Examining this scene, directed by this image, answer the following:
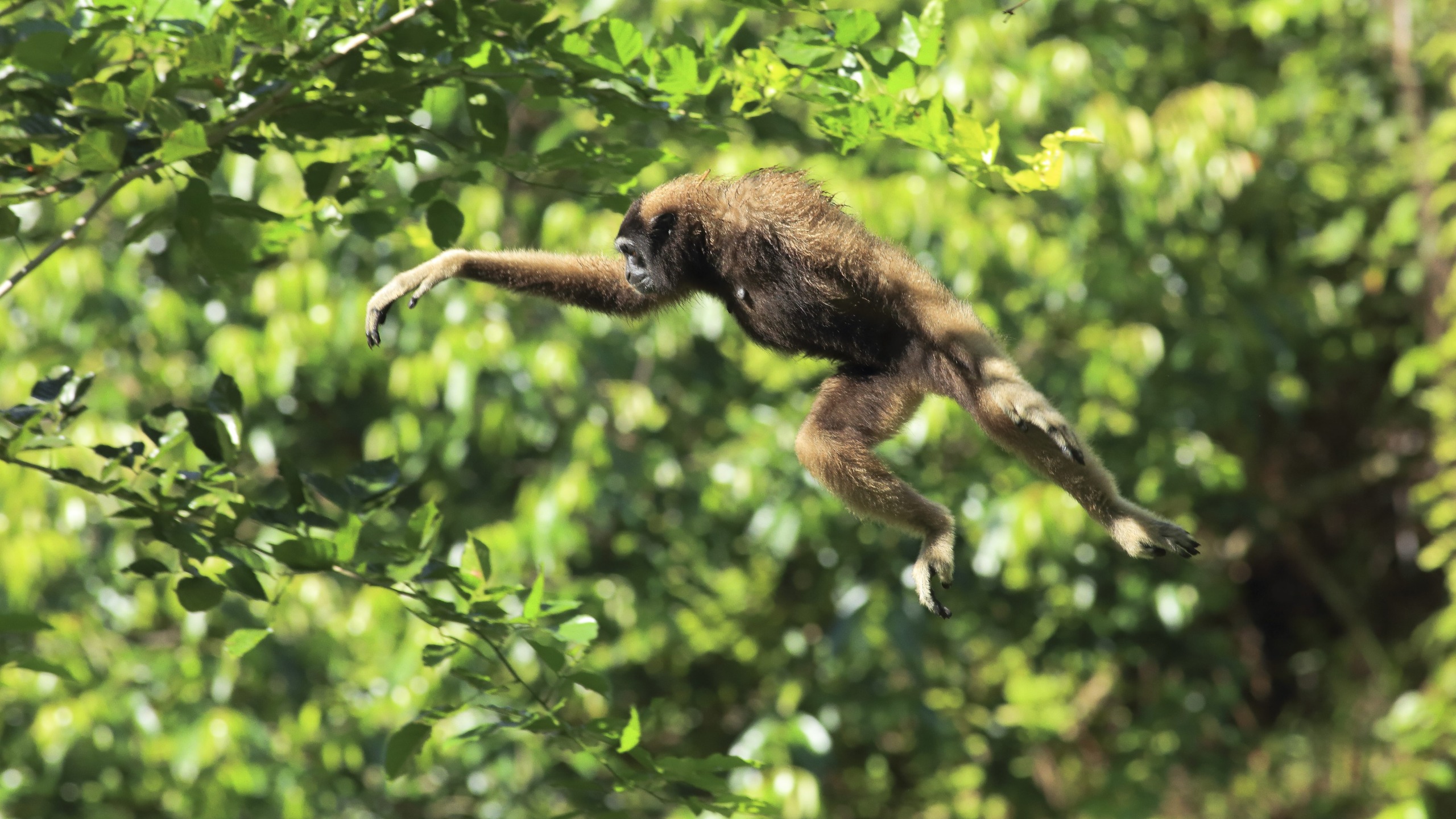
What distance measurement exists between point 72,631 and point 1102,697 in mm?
6133

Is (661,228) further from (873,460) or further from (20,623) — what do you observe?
(20,623)

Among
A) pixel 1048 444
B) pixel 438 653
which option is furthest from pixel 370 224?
pixel 1048 444

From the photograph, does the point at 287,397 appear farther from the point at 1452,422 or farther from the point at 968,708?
the point at 1452,422

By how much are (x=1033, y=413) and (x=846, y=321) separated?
46 centimetres

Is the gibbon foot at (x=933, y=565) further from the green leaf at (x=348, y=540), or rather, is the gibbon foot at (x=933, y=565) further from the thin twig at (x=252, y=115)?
the thin twig at (x=252, y=115)

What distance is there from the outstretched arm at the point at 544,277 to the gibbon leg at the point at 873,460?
1.44 feet

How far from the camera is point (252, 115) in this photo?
2264 mm

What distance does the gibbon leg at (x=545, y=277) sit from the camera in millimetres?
2561

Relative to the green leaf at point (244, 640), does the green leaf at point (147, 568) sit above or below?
above

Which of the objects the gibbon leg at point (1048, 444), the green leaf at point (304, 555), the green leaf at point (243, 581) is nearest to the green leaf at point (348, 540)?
the green leaf at point (304, 555)

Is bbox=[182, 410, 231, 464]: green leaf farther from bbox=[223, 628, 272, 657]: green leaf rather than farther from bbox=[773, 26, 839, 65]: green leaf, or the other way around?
bbox=[773, 26, 839, 65]: green leaf

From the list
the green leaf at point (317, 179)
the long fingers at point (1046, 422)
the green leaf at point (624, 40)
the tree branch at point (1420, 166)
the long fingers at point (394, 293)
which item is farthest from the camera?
the tree branch at point (1420, 166)

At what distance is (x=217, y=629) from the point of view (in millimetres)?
6148

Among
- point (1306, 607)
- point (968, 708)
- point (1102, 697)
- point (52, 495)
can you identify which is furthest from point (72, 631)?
point (1306, 607)
